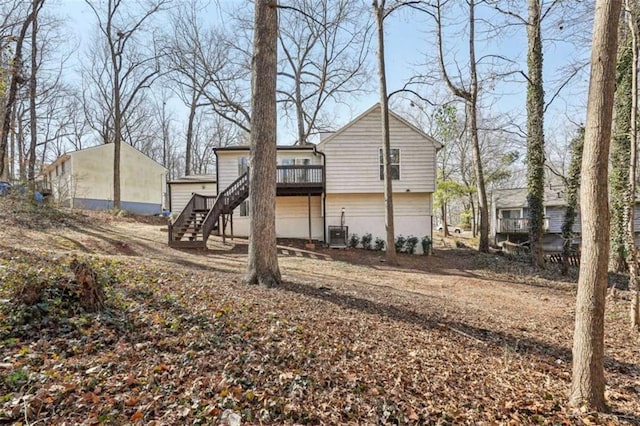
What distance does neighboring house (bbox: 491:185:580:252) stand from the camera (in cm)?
2733

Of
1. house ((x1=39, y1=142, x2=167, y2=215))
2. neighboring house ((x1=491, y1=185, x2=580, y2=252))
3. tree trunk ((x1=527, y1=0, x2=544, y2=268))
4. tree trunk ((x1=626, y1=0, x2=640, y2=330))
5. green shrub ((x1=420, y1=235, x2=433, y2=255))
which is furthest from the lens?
neighboring house ((x1=491, y1=185, x2=580, y2=252))

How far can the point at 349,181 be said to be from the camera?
53.1 feet

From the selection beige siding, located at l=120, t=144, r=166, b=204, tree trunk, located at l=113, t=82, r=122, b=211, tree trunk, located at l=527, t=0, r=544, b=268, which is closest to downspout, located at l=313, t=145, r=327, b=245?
tree trunk, located at l=527, t=0, r=544, b=268

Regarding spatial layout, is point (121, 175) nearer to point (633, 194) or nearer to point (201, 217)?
point (201, 217)

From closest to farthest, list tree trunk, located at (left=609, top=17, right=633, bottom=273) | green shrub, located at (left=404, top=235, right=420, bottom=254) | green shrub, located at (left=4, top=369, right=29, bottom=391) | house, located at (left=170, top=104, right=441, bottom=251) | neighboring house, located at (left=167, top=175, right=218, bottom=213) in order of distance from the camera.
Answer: green shrub, located at (left=4, top=369, right=29, bottom=391)
tree trunk, located at (left=609, top=17, right=633, bottom=273)
house, located at (left=170, top=104, right=441, bottom=251)
green shrub, located at (left=404, top=235, right=420, bottom=254)
neighboring house, located at (left=167, top=175, right=218, bottom=213)

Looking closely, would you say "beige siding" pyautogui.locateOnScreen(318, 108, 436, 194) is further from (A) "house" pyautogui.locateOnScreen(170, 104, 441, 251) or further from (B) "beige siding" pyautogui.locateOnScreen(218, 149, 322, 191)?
(B) "beige siding" pyautogui.locateOnScreen(218, 149, 322, 191)

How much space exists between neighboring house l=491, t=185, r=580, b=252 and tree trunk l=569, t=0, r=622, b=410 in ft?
84.8

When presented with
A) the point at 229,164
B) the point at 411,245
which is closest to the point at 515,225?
the point at 411,245

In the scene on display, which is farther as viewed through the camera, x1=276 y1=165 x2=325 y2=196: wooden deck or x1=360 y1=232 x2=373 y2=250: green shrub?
x1=360 y1=232 x2=373 y2=250: green shrub

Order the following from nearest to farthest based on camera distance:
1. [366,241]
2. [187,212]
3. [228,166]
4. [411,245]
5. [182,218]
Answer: [182,218] < [187,212] < [411,245] < [366,241] < [228,166]

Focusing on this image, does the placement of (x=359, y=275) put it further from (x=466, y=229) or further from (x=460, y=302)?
(x=466, y=229)

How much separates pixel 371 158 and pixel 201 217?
28.7 feet

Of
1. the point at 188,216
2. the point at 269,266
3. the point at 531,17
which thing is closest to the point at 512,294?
the point at 269,266

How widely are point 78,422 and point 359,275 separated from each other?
845cm
